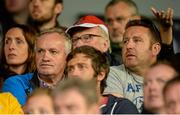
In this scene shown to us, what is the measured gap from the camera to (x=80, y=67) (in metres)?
4.66

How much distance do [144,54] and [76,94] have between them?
180cm

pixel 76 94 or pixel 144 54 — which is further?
pixel 144 54

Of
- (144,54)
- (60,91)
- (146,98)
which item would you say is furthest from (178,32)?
(60,91)

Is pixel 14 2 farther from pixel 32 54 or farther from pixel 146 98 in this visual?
pixel 146 98

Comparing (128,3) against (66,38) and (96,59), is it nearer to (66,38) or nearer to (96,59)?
(66,38)

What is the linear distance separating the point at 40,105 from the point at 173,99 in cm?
84

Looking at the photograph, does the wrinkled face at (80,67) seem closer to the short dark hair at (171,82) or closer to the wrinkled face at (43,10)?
the short dark hair at (171,82)

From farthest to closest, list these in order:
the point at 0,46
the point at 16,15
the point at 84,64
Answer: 1. the point at 16,15
2. the point at 0,46
3. the point at 84,64

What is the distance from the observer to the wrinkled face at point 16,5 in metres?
6.42

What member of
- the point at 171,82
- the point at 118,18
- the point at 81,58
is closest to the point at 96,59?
the point at 81,58

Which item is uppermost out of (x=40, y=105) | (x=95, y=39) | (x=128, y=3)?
(x=128, y=3)

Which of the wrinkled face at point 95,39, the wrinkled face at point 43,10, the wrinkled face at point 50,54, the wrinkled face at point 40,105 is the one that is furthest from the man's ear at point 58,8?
the wrinkled face at point 40,105

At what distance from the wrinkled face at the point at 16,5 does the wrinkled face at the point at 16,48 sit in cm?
68

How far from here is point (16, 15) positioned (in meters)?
6.43
